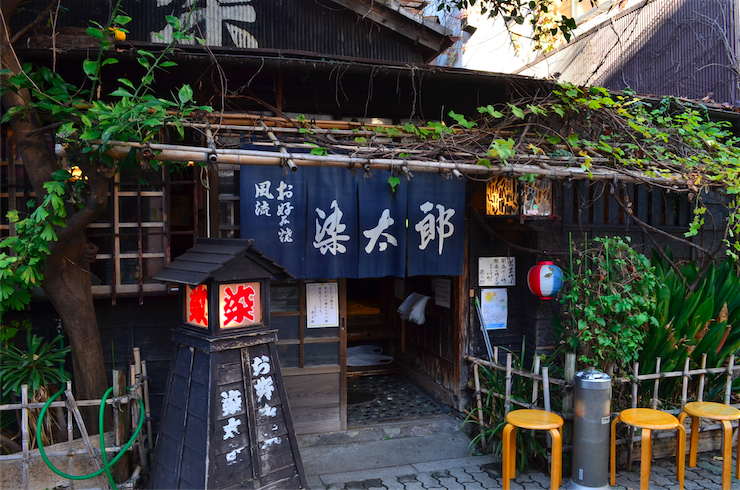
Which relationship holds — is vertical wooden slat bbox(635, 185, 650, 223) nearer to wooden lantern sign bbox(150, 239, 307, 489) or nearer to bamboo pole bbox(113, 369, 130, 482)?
wooden lantern sign bbox(150, 239, 307, 489)

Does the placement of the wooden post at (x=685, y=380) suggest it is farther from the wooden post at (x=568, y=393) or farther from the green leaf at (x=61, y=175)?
the green leaf at (x=61, y=175)

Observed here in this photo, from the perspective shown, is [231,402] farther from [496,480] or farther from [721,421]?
[721,421]

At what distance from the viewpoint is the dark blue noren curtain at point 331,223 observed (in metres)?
6.22

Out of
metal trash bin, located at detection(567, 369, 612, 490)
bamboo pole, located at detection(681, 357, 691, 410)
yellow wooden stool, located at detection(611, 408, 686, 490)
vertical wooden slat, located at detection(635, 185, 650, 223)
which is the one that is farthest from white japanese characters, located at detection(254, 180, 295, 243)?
vertical wooden slat, located at detection(635, 185, 650, 223)

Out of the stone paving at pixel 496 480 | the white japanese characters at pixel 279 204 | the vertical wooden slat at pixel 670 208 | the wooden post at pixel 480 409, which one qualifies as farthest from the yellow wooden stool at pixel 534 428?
the vertical wooden slat at pixel 670 208

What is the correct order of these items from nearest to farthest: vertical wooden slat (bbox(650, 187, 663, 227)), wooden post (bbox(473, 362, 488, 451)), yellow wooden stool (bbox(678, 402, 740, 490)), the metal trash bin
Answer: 1. the metal trash bin
2. yellow wooden stool (bbox(678, 402, 740, 490))
3. wooden post (bbox(473, 362, 488, 451))
4. vertical wooden slat (bbox(650, 187, 663, 227))

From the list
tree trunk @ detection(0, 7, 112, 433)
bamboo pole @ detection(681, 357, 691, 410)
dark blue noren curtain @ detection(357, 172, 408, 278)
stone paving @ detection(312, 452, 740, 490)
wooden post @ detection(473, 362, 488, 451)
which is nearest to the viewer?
tree trunk @ detection(0, 7, 112, 433)

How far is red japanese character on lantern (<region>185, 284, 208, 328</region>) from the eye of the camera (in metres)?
4.83

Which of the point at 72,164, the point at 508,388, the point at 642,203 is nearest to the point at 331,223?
the point at 72,164

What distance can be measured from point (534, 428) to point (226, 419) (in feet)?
11.2

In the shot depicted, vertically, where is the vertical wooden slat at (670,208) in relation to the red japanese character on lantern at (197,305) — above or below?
above

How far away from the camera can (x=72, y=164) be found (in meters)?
5.23

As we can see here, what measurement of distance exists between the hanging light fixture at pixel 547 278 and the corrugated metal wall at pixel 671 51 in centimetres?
467

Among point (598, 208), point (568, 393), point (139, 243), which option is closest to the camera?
point (568, 393)
